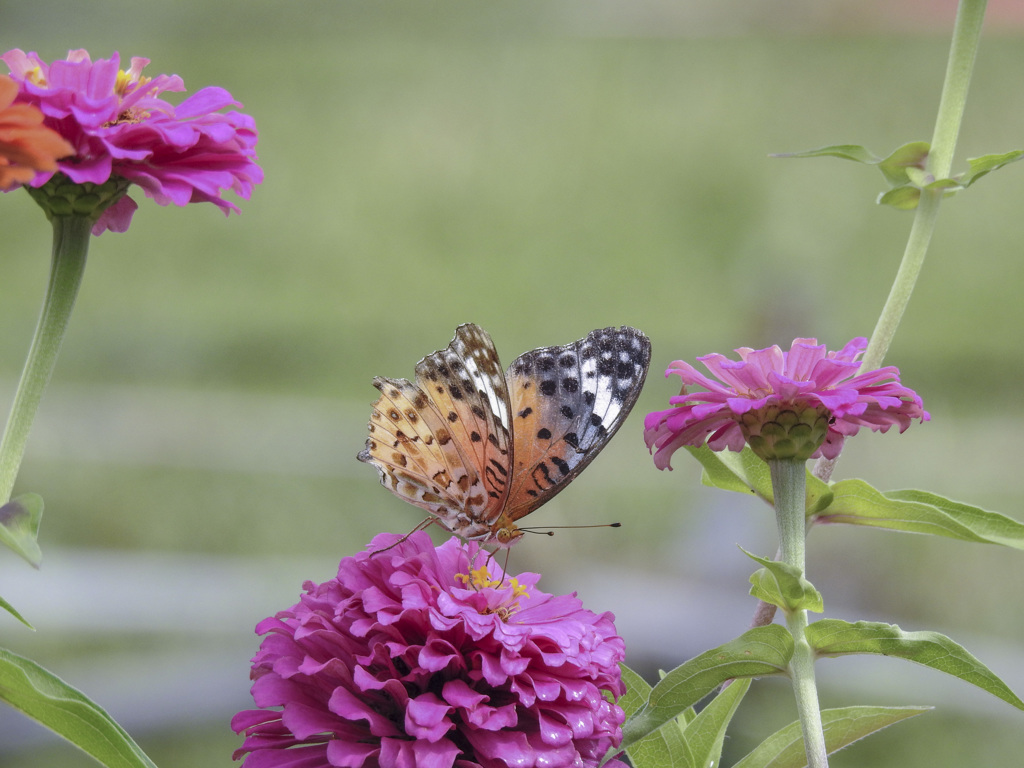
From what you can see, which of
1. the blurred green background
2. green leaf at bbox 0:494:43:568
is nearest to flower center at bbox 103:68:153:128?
green leaf at bbox 0:494:43:568

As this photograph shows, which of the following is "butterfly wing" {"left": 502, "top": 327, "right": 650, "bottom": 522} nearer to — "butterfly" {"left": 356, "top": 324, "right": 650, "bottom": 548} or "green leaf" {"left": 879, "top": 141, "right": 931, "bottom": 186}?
"butterfly" {"left": 356, "top": 324, "right": 650, "bottom": 548}

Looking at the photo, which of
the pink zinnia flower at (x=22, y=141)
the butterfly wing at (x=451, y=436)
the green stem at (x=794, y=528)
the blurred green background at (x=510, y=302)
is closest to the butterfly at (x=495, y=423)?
the butterfly wing at (x=451, y=436)

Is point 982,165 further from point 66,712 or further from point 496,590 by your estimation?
point 66,712

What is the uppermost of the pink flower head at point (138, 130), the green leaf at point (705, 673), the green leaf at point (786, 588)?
the pink flower head at point (138, 130)

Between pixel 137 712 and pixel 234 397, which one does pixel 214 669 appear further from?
pixel 234 397

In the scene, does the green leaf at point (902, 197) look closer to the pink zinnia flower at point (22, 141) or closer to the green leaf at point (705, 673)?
the green leaf at point (705, 673)

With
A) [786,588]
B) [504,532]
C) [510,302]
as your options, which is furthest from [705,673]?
[510,302]
